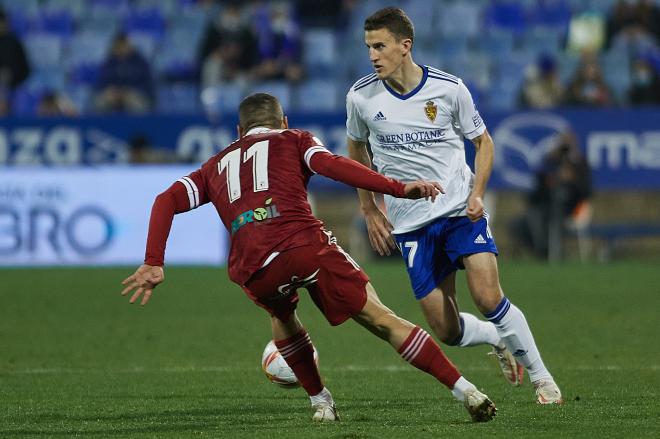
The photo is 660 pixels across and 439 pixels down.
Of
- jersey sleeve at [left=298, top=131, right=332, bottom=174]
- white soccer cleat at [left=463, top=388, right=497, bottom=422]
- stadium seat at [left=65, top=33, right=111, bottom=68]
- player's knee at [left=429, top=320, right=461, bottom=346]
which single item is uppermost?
jersey sleeve at [left=298, top=131, right=332, bottom=174]

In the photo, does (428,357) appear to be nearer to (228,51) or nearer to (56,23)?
(228,51)

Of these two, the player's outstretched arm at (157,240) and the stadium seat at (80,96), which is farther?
the stadium seat at (80,96)

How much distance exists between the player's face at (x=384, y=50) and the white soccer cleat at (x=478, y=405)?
183cm

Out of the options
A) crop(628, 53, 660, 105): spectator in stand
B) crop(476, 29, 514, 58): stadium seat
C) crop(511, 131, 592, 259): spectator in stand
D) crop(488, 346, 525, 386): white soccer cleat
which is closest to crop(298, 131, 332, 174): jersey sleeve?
crop(488, 346, 525, 386): white soccer cleat

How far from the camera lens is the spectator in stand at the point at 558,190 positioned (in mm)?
18203

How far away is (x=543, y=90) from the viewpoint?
19094 millimetres

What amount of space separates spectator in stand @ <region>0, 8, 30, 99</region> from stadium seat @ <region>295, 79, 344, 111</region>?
4.42 meters

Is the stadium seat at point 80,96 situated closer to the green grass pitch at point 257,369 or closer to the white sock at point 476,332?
the green grass pitch at point 257,369

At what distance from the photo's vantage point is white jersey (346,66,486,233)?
22.8 ft

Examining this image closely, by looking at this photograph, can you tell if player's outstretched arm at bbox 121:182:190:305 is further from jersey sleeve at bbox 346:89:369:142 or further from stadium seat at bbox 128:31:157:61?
stadium seat at bbox 128:31:157:61

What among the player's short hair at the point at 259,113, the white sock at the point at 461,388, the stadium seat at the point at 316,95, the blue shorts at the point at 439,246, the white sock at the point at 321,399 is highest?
the player's short hair at the point at 259,113

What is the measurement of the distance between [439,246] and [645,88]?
13107 millimetres

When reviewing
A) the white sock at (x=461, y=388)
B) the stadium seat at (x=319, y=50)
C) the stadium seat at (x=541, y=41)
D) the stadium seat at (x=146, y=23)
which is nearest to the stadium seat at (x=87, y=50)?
the stadium seat at (x=146, y=23)

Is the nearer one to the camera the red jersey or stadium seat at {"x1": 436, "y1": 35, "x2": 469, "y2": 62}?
the red jersey
